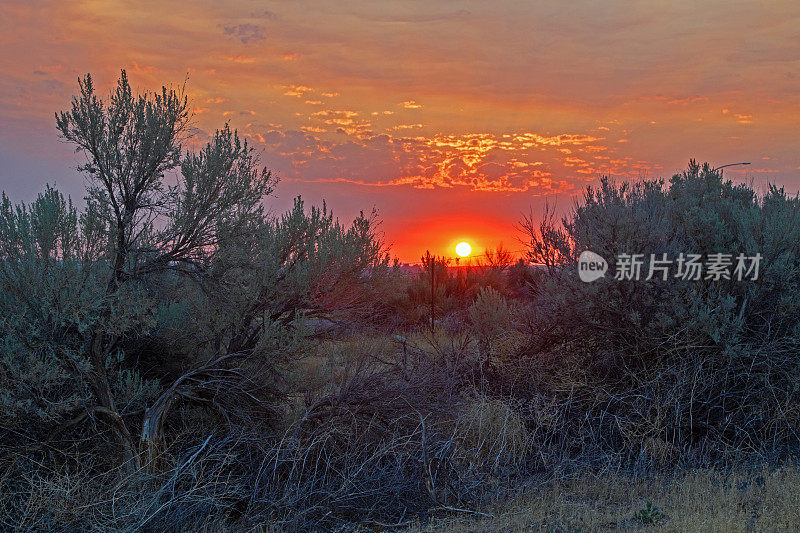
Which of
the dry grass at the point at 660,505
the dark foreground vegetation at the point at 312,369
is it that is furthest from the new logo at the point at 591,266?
the dry grass at the point at 660,505

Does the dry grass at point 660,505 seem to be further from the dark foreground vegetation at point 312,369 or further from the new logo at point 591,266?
the new logo at point 591,266

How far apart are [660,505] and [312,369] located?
501 centimetres

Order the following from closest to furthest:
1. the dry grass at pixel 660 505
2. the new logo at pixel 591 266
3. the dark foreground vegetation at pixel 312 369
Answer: the dry grass at pixel 660 505 → the dark foreground vegetation at pixel 312 369 → the new logo at pixel 591 266

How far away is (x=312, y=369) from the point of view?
392 inches

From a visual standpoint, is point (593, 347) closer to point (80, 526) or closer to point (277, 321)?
point (277, 321)

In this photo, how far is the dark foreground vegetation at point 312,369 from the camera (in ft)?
23.6

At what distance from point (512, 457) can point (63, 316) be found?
5719 millimetres

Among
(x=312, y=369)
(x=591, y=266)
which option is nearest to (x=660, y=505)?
(x=591, y=266)

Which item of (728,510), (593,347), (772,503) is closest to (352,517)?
(728,510)

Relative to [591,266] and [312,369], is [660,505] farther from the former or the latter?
[312,369]

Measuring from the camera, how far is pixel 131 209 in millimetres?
8461

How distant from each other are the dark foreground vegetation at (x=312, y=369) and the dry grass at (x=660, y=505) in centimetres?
22

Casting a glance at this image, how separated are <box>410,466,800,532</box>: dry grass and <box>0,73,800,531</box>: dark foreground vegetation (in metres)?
0.22

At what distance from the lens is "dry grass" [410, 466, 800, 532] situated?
253 inches
